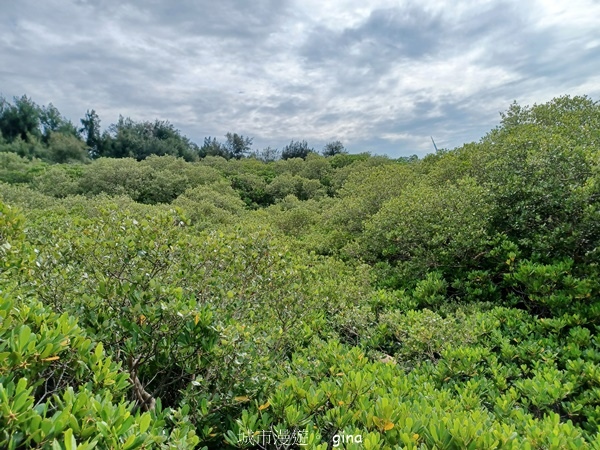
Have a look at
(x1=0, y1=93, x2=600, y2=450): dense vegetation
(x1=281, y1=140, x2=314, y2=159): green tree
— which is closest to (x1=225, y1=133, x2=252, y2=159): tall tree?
(x1=281, y1=140, x2=314, y2=159): green tree

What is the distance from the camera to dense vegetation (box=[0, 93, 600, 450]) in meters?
1.69

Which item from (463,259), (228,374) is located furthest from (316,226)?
(228,374)

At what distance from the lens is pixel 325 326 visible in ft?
14.9

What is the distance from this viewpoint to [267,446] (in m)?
2.14

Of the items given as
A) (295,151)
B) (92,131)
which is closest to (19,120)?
(92,131)

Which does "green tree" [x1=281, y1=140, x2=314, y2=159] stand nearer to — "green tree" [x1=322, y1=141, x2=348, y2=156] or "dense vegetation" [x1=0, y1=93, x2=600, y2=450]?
"green tree" [x1=322, y1=141, x2=348, y2=156]

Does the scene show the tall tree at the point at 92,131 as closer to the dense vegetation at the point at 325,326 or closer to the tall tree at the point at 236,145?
the tall tree at the point at 236,145

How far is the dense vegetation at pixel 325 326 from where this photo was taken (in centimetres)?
169

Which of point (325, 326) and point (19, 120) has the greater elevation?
point (19, 120)

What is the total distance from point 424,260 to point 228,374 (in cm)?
488

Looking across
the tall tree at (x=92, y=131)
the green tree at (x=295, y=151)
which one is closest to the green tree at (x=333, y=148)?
the green tree at (x=295, y=151)

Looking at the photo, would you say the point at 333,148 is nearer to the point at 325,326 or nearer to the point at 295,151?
the point at 295,151

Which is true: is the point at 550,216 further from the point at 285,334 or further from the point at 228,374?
the point at 228,374

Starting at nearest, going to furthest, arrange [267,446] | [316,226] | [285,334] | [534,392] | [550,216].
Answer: [267,446], [534,392], [285,334], [550,216], [316,226]
